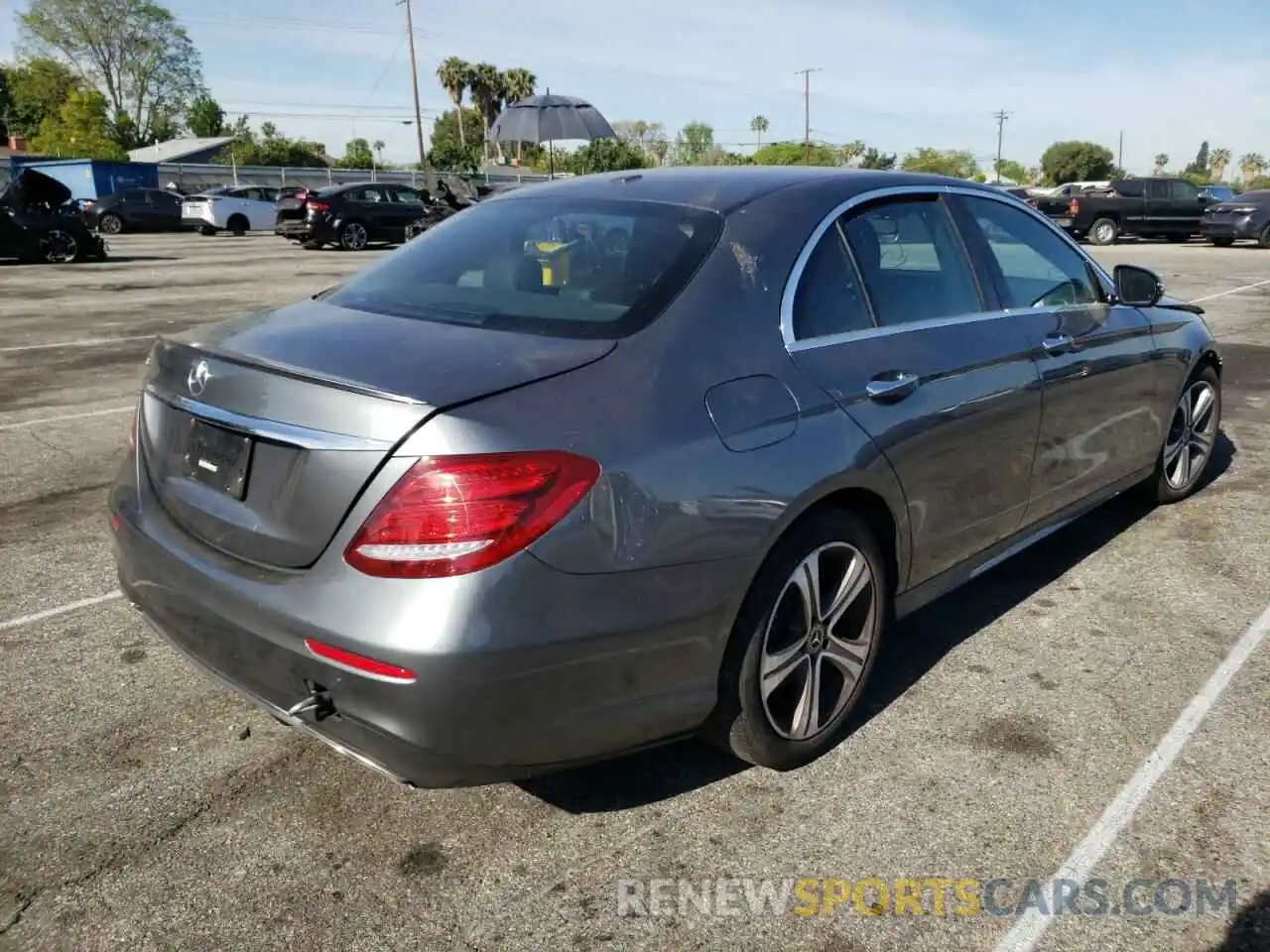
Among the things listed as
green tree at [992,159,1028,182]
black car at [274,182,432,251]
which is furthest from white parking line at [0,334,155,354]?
green tree at [992,159,1028,182]

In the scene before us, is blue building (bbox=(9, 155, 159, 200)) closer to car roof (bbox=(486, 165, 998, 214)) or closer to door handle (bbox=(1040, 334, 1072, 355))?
car roof (bbox=(486, 165, 998, 214))

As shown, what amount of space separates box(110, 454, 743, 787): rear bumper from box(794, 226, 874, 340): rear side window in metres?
0.80

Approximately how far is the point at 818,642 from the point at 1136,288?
2.56 m

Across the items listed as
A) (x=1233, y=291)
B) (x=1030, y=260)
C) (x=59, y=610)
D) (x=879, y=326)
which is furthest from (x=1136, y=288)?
(x=1233, y=291)

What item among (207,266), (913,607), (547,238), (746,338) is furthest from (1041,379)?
(207,266)

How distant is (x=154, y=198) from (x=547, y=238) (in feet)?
114

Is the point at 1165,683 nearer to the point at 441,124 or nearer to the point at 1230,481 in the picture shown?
the point at 1230,481

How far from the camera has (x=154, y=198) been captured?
111ft

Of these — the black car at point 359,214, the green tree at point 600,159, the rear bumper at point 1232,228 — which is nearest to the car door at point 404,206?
the black car at point 359,214

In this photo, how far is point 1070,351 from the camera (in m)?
4.00

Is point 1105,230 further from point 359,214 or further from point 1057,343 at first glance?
point 1057,343

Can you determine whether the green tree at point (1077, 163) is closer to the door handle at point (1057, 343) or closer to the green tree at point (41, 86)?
the green tree at point (41, 86)

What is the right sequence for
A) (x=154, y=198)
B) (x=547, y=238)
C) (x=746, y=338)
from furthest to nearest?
(x=154, y=198) → (x=547, y=238) → (x=746, y=338)

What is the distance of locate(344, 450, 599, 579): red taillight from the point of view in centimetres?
223
